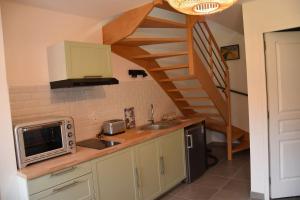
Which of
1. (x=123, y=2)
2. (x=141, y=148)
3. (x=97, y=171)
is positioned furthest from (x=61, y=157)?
(x=123, y=2)

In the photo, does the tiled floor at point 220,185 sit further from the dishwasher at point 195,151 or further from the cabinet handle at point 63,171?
the cabinet handle at point 63,171

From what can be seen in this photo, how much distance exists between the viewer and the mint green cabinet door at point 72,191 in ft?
5.91

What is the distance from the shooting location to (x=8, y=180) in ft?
5.97

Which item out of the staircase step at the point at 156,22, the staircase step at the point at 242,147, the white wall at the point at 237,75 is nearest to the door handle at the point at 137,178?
the staircase step at the point at 156,22

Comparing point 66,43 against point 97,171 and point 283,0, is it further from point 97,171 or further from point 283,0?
point 283,0

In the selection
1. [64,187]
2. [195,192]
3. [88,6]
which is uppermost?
[88,6]

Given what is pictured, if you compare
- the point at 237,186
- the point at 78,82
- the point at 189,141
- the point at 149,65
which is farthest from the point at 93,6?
the point at 237,186

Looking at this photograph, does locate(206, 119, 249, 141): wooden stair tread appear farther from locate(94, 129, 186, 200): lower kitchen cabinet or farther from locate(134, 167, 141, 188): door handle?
locate(134, 167, 141, 188): door handle

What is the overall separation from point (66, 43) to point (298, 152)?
109 inches

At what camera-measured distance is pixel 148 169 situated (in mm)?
2730

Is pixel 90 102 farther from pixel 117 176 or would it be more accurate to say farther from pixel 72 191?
pixel 72 191

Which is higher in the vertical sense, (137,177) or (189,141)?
(189,141)

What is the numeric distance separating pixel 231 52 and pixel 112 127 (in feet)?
10.2

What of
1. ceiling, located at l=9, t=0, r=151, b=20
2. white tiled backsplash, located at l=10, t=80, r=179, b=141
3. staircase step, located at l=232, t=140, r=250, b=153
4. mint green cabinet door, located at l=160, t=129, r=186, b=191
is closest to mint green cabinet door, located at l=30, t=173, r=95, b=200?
white tiled backsplash, located at l=10, t=80, r=179, b=141
